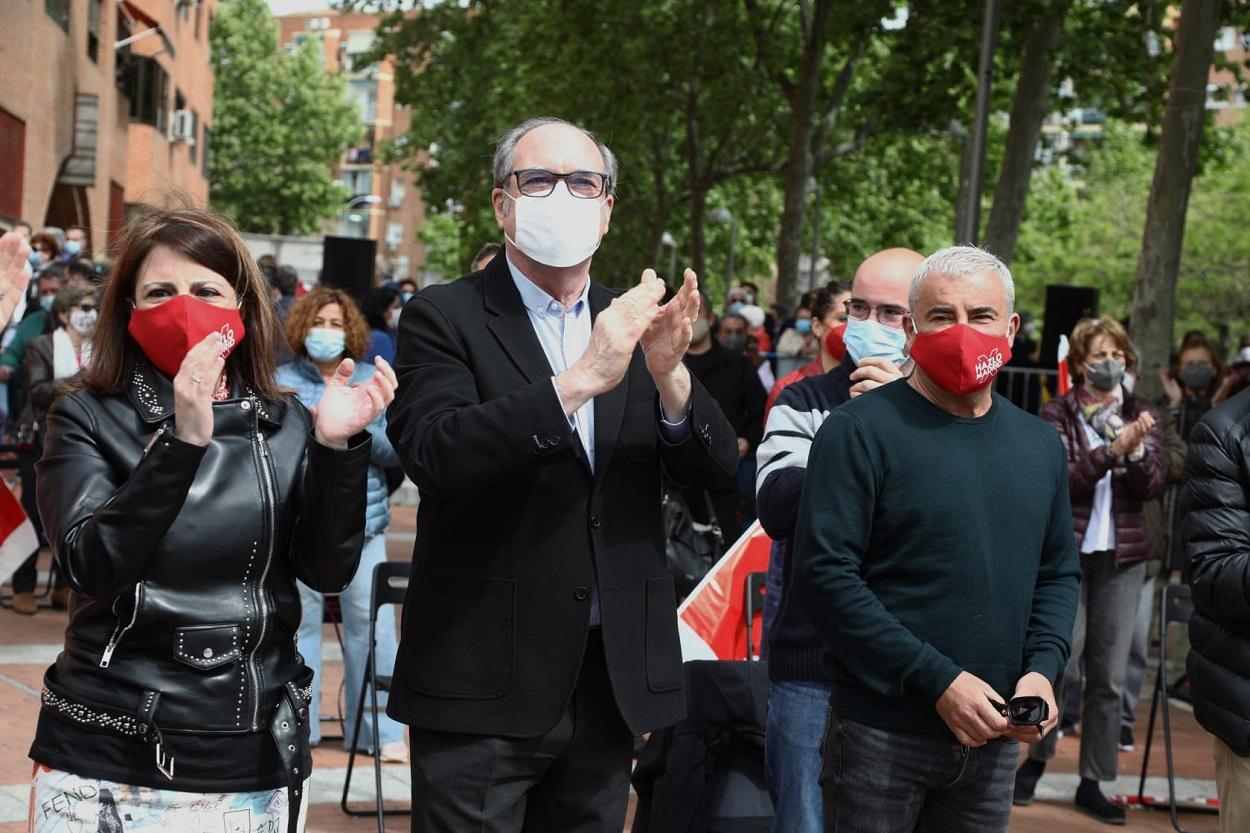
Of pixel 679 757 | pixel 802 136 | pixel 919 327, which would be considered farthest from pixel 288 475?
pixel 802 136

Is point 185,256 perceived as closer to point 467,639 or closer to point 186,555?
Result: point 186,555

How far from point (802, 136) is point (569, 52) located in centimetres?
567

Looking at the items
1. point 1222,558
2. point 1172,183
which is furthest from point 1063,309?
point 1222,558

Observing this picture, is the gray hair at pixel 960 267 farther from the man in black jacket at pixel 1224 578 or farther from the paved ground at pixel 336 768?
the paved ground at pixel 336 768

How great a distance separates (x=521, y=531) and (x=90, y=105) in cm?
3017

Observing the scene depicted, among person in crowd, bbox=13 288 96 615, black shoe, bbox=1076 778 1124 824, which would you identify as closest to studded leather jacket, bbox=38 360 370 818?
black shoe, bbox=1076 778 1124 824

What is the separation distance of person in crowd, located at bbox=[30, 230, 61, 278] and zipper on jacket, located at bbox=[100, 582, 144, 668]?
514 inches

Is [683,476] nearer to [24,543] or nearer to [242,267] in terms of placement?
[242,267]

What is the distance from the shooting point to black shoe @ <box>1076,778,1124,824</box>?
816 centimetres

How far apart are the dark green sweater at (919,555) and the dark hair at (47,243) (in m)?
13.8

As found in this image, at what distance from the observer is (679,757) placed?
5.29 meters

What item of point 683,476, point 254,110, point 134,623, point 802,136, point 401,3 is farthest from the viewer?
point 254,110

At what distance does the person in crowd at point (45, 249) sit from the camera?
626 inches

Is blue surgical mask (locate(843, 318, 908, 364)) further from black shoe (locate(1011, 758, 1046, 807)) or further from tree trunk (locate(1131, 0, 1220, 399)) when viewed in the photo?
tree trunk (locate(1131, 0, 1220, 399))
